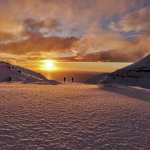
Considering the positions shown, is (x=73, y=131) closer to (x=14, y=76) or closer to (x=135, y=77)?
(x=135, y=77)

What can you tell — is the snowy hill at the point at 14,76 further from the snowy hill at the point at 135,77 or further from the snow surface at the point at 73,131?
the snowy hill at the point at 135,77

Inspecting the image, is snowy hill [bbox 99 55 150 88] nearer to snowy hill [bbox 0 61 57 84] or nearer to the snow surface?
snowy hill [bbox 0 61 57 84]

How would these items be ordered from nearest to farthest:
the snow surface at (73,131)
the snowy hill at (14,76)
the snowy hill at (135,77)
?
the snow surface at (73,131) < the snowy hill at (14,76) < the snowy hill at (135,77)

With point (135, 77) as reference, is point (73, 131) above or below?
below

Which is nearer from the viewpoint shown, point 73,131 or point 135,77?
point 73,131

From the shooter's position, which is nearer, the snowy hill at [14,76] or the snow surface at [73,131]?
the snow surface at [73,131]

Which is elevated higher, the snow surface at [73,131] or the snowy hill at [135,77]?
the snowy hill at [135,77]

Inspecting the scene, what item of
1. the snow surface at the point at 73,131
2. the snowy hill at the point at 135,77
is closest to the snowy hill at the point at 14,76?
the snow surface at the point at 73,131

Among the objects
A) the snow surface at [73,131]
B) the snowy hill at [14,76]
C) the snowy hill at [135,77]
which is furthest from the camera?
the snowy hill at [135,77]

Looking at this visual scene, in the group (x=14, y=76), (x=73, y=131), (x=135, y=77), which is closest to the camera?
(x=73, y=131)

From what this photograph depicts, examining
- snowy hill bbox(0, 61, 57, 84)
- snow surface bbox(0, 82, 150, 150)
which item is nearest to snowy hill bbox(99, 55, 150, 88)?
snowy hill bbox(0, 61, 57, 84)

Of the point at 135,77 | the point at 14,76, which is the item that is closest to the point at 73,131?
the point at 135,77

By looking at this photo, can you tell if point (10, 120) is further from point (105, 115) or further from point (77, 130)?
point (105, 115)

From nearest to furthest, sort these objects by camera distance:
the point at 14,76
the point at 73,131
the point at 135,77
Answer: the point at 73,131 < the point at 135,77 < the point at 14,76
